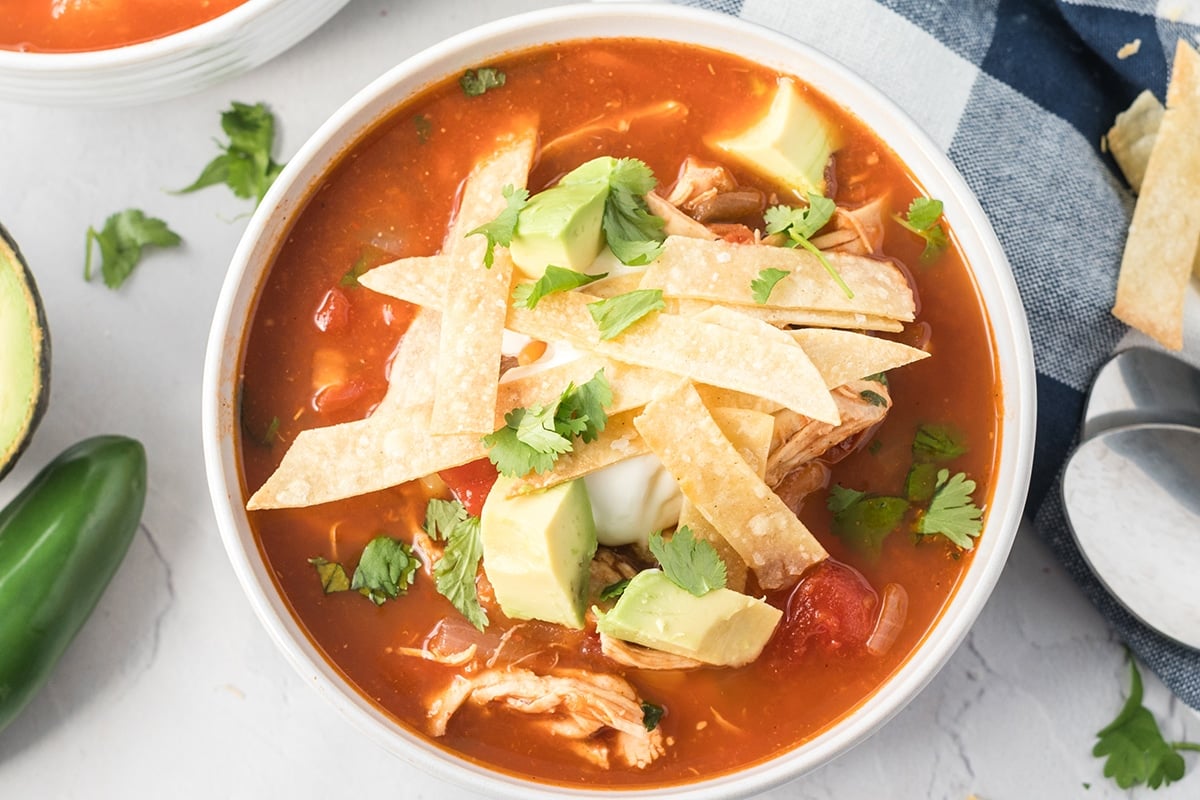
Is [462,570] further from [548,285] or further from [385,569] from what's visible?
[548,285]

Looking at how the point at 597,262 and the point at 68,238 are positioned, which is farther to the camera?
the point at 68,238

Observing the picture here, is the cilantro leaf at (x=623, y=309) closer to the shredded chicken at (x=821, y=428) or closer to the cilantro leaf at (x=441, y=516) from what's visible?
the shredded chicken at (x=821, y=428)

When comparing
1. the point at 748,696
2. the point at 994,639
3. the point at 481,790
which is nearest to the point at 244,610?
the point at 481,790

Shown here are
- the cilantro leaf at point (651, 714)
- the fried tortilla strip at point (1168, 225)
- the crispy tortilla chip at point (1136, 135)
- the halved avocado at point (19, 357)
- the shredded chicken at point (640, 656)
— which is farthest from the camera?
the crispy tortilla chip at point (1136, 135)

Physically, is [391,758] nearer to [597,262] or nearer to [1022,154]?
[597,262]

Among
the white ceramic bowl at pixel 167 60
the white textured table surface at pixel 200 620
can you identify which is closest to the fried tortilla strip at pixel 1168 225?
the white textured table surface at pixel 200 620

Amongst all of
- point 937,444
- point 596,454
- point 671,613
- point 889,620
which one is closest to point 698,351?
point 596,454

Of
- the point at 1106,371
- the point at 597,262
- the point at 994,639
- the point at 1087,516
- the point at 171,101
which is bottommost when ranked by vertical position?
the point at 994,639
